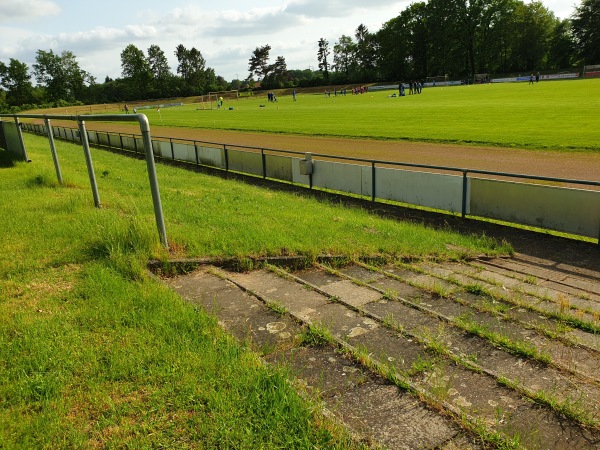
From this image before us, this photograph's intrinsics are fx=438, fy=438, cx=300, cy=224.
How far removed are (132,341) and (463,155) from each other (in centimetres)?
1636

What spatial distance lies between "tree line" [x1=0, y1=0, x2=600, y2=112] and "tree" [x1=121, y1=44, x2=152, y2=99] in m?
0.27

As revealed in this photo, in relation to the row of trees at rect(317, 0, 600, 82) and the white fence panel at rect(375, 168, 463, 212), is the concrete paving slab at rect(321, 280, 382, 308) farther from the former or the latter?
the row of trees at rect(317, 0, 600, 82)

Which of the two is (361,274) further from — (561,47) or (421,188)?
(561,47)

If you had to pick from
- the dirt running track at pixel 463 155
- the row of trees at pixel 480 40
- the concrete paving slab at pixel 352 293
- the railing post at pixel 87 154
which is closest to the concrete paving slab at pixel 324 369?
the concrete paving slab at pixel 352 293

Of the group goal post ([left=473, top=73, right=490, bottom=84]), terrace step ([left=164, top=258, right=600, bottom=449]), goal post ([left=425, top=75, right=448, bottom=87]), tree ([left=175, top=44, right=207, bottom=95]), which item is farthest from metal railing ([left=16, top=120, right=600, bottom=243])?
tree ([left=175, top=44, right=207, bottom=95])

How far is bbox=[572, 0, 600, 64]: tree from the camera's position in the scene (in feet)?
266

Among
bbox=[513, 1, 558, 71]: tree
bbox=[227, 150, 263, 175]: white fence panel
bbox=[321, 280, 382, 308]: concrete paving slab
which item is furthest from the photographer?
bbox=[513, 1, 558, 71]: tree

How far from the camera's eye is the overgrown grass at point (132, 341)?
2742 mm

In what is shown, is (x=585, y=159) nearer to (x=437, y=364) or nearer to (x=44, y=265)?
(x=437, y=364)

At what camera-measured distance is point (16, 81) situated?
10938 cm

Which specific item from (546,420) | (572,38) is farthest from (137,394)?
(572,38)

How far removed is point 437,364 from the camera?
362 cm

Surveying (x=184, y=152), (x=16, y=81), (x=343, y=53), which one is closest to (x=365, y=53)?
(x=343, y=53)

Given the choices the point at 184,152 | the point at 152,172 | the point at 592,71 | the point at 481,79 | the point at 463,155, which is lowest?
the point at 463,155
